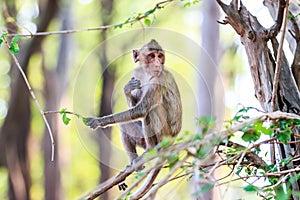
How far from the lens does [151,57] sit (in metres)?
1.71

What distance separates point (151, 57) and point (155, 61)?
2 centimetres

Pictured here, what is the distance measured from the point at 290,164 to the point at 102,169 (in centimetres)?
429

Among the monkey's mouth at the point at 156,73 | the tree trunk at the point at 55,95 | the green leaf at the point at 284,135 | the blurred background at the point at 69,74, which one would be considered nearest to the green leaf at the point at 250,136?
the green leaf at the point at 284,135

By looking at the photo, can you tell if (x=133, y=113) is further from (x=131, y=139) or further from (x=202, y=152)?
(x=202, y=152)

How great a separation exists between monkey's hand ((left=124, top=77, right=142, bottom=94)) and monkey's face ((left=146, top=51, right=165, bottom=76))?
0.06 meters

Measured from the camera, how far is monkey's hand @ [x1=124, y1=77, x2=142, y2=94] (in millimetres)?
1664

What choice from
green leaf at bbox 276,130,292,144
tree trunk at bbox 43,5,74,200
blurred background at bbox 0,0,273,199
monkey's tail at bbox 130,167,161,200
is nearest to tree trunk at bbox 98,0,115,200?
blurred background at bbox 0,0,273,199

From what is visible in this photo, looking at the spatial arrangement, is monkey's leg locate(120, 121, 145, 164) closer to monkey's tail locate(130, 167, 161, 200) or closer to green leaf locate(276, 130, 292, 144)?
A: monkey's tail locate(130, 167, 161, 200)

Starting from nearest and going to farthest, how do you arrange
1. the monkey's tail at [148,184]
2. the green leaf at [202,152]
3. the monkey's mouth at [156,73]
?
the green leaf at [202,152] → the monkey's tail at [148,184] → the monkey's mouth at [156,73]

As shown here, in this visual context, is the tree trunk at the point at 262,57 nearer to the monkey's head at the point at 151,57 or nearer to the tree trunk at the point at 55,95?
the monkey's head at the point at 151,57

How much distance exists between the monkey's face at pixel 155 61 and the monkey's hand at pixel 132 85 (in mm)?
61

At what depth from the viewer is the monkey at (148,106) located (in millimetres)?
1695

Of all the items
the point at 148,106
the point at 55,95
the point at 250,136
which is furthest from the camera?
the point at 55,95

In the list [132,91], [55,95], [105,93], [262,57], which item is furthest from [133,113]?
[55,95]
